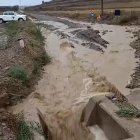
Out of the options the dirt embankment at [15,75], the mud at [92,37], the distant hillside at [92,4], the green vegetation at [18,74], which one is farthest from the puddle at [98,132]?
the distant hillside at [92,4]

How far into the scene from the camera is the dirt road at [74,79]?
38.2 ft

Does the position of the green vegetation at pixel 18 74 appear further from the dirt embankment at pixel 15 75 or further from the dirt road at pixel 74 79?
the dirt road at pixel 74 79

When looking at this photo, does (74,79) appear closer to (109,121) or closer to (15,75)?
(15,75)

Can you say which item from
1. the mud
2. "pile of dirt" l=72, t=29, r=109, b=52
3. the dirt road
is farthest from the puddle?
the mud

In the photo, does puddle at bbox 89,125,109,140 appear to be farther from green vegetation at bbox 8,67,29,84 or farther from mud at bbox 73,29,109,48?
mud at bbox 73,29,109,48

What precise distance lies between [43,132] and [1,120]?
1.16 meters

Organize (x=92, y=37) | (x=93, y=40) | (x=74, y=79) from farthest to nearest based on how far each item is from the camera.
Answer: (x=92, y=37), (x=93, y=40), (x=74, y=79)

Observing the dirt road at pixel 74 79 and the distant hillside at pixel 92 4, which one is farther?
the distant hillside at pixel 92 4

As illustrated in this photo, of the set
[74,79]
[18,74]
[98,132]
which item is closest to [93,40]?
[74,79]

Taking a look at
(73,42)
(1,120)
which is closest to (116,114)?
(1,120)

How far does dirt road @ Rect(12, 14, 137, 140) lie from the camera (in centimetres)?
1165

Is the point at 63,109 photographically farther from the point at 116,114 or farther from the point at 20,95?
the point at 116,114

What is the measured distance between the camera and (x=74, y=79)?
16.7m

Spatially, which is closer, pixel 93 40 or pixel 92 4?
pixel 93 40
